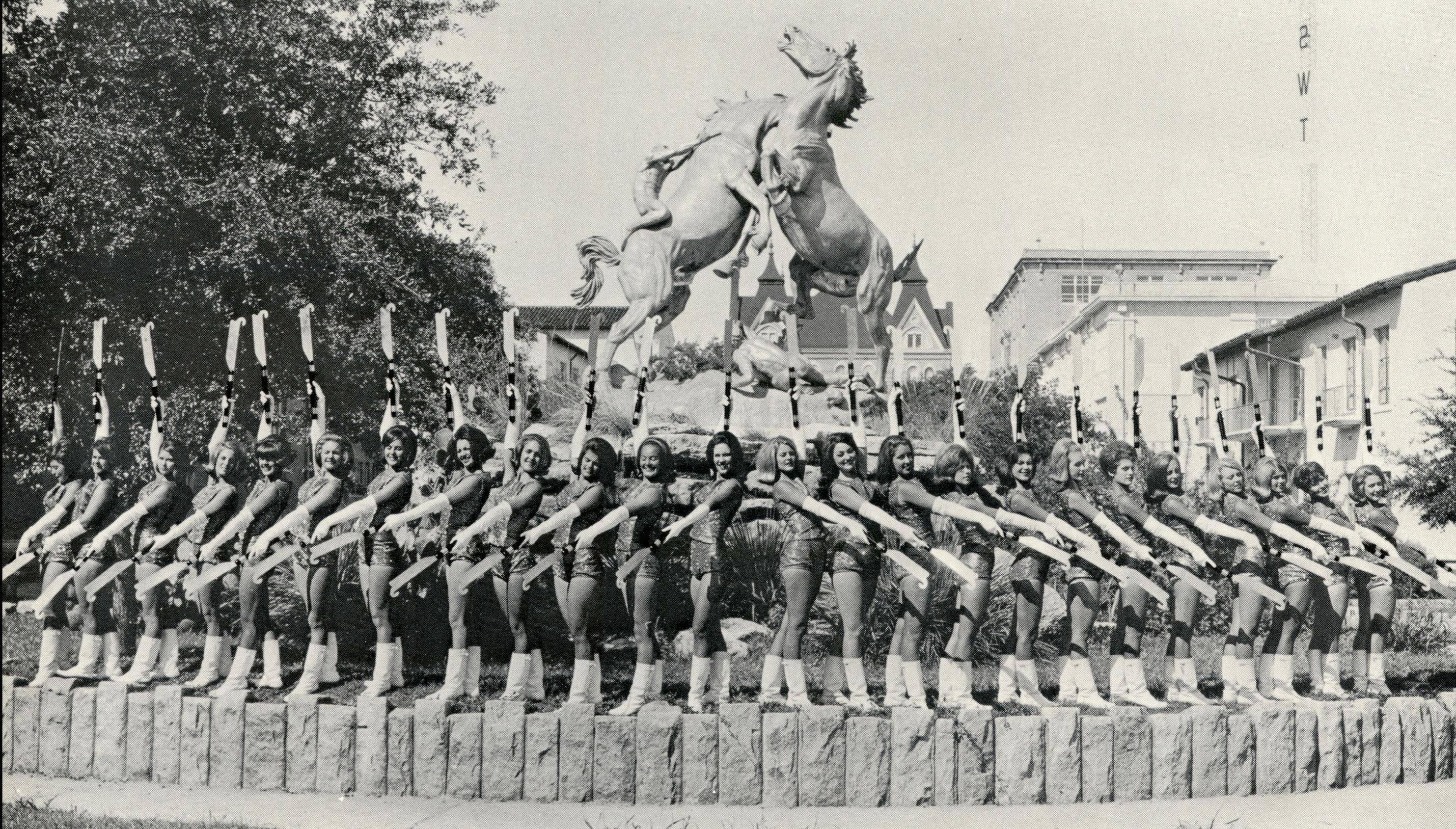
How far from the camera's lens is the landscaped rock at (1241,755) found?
22.0 ft

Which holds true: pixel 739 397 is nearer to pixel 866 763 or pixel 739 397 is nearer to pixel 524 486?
pixel 524 486

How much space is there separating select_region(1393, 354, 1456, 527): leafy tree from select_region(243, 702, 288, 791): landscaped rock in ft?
45.4

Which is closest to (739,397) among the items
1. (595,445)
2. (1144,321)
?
(595,445)

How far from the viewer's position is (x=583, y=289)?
11.1m

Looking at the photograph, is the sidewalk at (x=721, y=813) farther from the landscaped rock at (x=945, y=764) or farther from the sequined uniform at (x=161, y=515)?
the sequined uniform at (x=161, y=515)

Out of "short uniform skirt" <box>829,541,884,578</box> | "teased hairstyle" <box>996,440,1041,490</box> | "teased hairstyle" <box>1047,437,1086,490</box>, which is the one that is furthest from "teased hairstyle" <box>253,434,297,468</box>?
"teased hairstyle" <box>1047,437,1086,490</box>

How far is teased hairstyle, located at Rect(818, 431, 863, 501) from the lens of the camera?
736 cm

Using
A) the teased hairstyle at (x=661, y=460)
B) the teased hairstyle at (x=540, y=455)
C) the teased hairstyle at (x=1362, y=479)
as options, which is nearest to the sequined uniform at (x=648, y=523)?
the teased hairstyle at (x=661, y=460)

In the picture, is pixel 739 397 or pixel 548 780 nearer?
pixel 548 780

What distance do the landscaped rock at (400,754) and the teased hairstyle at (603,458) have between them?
1731 mm

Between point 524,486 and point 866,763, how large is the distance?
2.62 metres

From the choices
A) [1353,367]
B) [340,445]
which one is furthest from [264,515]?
[1353,367]

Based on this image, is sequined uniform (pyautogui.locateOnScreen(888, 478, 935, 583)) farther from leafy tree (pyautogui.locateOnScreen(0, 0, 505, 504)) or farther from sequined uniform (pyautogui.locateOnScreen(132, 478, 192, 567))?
leafy tree (pyautogui.locateOnScreen(0, 0, 505, 504))

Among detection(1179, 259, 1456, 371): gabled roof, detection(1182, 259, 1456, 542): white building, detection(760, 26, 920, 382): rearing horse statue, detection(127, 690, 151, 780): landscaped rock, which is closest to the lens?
detection(127, 690, 151, 780): landscaped rock
